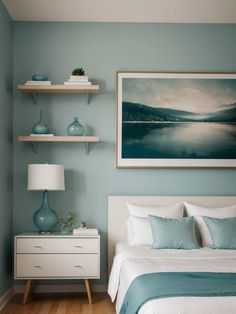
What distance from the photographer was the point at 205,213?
15.9 feet

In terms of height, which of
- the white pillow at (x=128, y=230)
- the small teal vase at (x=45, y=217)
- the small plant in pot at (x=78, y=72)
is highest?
the small plant in pot at (x=78, y=72)

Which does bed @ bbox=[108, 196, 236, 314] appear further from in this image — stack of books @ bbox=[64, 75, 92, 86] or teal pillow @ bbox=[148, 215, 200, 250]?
stack of books @ bbox=[64, 75, 92, 86]

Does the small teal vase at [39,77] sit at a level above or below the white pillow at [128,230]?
above

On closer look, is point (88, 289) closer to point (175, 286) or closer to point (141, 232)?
point (141, 232)

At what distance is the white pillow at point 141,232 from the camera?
464 cm

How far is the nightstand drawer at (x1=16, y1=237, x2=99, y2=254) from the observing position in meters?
4.63

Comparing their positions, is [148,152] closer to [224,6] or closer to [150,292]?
[224,6]

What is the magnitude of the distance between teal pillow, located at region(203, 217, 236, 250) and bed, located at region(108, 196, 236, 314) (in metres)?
0.07

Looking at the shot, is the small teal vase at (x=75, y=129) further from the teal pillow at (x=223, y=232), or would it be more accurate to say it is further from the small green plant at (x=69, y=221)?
the teal pillow at (x=223, y=232)

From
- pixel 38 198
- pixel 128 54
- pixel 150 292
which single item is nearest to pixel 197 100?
pixel 128 54

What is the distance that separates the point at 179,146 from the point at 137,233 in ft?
3.38

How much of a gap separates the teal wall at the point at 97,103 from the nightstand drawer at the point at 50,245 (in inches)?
17.4

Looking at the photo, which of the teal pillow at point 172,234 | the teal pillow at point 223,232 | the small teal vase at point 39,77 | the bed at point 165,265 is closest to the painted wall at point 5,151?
the small teal vase at point 39,77

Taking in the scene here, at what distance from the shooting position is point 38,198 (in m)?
5.09
